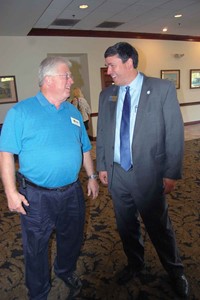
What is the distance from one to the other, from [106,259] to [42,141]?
1.36m

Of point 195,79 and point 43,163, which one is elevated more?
point 195,79

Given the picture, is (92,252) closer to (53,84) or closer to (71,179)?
(71,179)

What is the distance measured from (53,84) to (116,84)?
47cm

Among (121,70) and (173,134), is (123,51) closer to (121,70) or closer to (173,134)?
(121,70)

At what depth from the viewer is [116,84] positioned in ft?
5.94

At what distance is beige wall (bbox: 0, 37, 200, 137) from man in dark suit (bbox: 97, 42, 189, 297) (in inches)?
216

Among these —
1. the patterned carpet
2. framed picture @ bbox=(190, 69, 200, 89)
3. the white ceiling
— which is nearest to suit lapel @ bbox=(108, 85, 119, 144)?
the patterned carpet

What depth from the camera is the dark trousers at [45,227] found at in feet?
5.30

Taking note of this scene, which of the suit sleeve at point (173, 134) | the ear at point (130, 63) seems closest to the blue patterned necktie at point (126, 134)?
the ear at point (130, 63)

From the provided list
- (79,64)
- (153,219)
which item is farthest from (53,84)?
(79,64)

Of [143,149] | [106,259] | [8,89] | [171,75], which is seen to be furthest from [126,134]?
[171,75]

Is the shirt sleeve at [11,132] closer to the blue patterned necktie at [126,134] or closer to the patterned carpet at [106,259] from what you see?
the blue patterned necktie at [126,134]

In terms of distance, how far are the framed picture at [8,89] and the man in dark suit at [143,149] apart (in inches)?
214

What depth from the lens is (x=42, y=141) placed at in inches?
61.2
